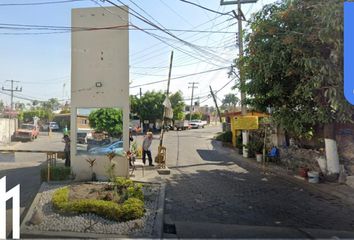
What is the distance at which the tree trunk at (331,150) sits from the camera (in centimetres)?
1204

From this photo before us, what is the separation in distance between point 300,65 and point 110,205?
7.08m

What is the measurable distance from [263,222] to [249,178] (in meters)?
5.65

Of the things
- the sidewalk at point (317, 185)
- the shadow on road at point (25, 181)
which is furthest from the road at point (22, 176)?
the sidewalk at point (317, 185)

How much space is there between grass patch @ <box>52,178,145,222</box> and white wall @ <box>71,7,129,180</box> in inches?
141

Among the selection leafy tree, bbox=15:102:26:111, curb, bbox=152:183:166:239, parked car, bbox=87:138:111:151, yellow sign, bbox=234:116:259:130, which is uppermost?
leafy tree, bbox=15:102:26:111

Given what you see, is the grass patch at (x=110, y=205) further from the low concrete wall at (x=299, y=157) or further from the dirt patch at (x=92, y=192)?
the low concrete wall at (x=299, y=157)

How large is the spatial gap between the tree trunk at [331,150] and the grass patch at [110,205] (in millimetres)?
7346

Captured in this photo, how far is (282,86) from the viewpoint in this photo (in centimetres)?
1239

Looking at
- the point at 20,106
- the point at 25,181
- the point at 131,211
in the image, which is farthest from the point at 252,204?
the point at 20,106

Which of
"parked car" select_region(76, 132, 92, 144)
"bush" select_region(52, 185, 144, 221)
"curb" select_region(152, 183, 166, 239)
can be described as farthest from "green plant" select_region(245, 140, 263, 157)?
"bush" select_region(52, 185, 144, 221)

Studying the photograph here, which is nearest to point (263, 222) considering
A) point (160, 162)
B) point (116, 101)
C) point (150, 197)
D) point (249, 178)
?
point (150, 197)

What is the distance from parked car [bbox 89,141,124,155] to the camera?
11773 mm

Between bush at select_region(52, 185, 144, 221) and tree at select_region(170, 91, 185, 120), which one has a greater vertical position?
tree at select_region(170, 91, 185, 120)

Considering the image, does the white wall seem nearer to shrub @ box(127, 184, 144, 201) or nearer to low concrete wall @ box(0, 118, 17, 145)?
shrub @ box(127, 184, 144, 201)
